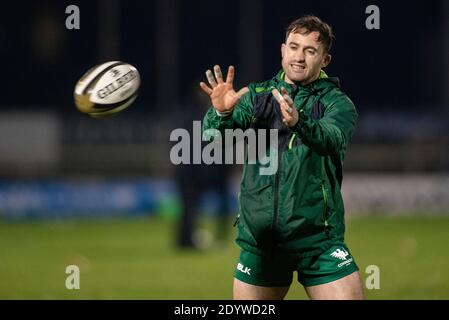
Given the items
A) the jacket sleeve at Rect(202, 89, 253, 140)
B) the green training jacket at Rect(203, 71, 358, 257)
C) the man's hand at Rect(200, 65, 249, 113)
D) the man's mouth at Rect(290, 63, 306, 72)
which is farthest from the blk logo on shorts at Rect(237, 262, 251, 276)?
the man's mouth at Rect(290, 63, 306, 72)

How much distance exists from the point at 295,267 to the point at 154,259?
7.65 metres

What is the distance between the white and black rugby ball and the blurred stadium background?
5869 mm

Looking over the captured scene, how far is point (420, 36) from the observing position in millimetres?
24484

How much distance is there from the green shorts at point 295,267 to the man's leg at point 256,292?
2cm

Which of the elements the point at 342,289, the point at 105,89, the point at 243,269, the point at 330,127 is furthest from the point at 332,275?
the point at 105,89

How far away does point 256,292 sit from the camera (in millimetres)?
5977

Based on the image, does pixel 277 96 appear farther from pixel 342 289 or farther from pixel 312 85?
pixel 342 289

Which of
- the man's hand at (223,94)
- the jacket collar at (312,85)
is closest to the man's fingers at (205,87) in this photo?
the man's hand at (223,94)

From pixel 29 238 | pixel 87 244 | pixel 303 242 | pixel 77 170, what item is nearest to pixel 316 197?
pixel 303 242

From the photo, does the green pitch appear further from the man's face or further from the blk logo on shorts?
the man's face

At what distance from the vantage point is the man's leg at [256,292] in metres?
5.98

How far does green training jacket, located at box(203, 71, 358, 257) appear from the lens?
5.83m

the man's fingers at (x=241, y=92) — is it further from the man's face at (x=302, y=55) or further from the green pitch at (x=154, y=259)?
the green pitch at (x=154, y=259)
